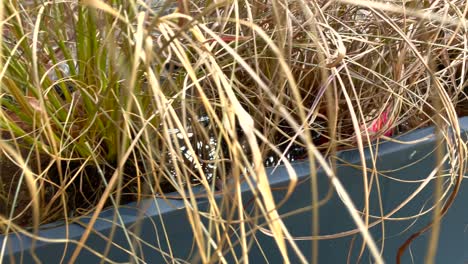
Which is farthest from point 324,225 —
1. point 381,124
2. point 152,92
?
point 152,92

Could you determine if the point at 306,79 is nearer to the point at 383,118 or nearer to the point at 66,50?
the point at 383,118

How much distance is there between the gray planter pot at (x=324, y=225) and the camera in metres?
0.48

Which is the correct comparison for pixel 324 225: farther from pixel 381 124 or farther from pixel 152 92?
pixel 152 92

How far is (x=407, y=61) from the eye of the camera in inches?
27.1

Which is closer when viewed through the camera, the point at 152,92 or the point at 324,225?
the point at 152,92

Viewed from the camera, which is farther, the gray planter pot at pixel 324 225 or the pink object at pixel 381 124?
the pink object at pixel 381 124

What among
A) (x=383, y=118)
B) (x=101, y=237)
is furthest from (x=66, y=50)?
(x=383, y=118)

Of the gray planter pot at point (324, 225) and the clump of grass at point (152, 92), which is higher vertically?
the clump of grass at point (152, 92)

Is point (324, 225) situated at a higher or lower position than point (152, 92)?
lower

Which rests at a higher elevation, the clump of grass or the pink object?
the clump of grass

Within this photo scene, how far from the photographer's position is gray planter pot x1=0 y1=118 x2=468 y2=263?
1.56 feet

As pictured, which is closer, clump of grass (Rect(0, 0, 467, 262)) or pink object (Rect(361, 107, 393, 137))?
clump of grass (Rect(0, 0, 467, 262))

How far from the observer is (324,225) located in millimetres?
642

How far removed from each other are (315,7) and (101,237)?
0.78ft
